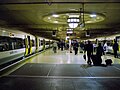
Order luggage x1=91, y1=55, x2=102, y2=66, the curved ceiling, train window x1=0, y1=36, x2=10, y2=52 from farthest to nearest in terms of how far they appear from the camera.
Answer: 1. luggage x1=91, y1=55, x2=102, y2=66
2. train window x1=0, y1=36, x2=10, y2=52
3. the curved ceiling

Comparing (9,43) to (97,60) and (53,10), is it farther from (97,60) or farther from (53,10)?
(97,60)

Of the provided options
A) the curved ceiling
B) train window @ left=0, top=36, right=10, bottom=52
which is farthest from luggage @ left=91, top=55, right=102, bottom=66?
train window @ left=0, top=36, right=10, bottom=52

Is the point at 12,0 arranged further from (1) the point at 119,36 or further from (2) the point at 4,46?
(1) the point at 119,36

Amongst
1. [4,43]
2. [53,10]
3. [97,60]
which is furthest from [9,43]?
[97,60]

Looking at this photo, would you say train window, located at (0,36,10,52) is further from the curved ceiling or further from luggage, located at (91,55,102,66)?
luggage, located at (91,55,102,66)

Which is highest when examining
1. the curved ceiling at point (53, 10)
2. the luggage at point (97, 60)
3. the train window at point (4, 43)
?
the curved ceiling at point (53, 10)

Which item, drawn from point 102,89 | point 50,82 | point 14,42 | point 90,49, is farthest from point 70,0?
point 14,42

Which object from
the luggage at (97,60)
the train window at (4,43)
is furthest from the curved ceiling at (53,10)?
the luggage at (97,60)

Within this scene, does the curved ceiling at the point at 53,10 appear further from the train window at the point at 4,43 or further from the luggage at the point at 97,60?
the luggage at the point at 97,60

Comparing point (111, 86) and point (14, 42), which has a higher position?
point (14, 42)

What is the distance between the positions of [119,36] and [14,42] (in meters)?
12.8

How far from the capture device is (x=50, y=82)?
8.15m

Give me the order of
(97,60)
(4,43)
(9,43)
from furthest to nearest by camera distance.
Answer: (9,43)
(97,60)
(4,43)

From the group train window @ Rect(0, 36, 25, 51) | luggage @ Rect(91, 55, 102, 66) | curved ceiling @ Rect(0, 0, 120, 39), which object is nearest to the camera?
curved ceiling @ Rect(0, 0, 120, 39)
